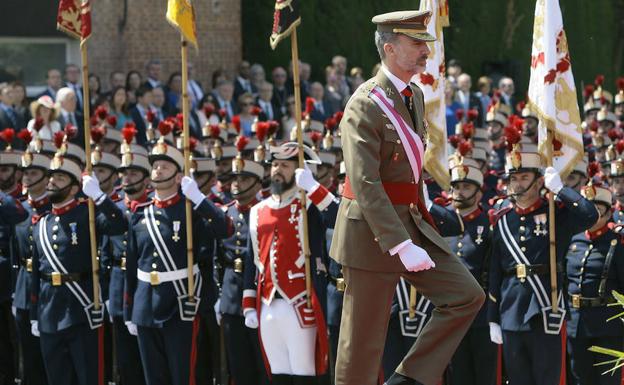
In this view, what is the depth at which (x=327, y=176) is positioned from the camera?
10672 mm

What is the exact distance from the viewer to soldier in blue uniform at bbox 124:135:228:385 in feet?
31.2

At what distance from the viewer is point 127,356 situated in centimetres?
1018

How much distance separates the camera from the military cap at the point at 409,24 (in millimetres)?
6523

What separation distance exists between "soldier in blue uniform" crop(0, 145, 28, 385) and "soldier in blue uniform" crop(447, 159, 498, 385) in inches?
130

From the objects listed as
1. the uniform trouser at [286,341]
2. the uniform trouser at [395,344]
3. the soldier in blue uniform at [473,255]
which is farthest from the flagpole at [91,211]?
the soldier in blue uniform at [473,255]

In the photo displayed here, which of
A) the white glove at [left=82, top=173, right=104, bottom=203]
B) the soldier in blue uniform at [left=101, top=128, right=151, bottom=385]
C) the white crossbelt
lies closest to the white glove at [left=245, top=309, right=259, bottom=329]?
the white crossbelt

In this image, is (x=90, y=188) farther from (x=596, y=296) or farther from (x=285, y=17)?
(x=596, y=296)

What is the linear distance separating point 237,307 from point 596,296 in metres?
2.42

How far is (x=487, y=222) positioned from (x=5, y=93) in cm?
766

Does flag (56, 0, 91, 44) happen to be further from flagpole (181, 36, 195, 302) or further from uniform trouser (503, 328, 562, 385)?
uniform trouser (503, 328, 562, 385)

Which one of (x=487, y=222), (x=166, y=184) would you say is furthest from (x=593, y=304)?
(x=166, y=184)

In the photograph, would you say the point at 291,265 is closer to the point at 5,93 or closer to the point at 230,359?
the point at 230,359

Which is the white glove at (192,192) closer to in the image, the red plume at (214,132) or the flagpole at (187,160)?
the flagpole at (187,160)

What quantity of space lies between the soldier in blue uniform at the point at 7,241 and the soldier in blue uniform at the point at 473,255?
10.8 ft
